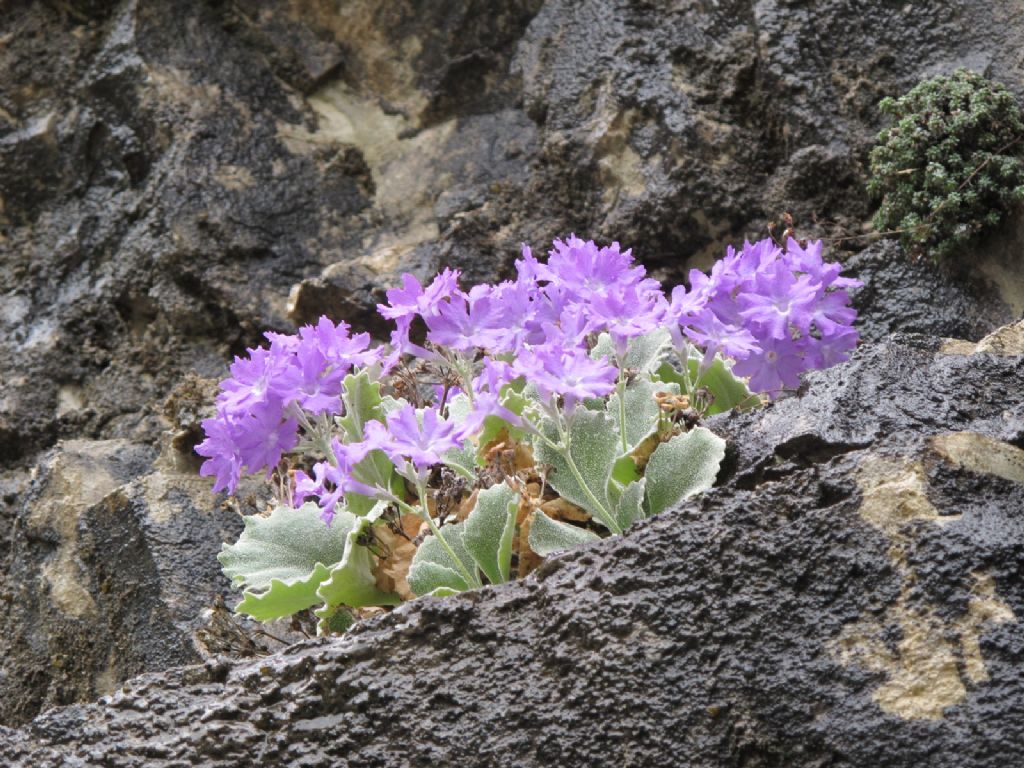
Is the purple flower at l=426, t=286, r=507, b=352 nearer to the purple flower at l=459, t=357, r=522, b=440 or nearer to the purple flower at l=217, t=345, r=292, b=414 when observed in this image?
the purple flower at l=459, t=357, r=522, b=440

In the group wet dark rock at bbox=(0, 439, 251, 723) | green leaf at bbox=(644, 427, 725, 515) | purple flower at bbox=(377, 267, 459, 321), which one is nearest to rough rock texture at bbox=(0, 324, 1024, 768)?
green leaf at bbox=(644, 427, 725, 515)

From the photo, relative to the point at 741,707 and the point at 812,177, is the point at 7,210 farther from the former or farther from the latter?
the point at 741,707

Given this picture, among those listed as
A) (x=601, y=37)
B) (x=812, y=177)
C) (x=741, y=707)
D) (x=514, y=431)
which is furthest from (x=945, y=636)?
(x=601, y=37)

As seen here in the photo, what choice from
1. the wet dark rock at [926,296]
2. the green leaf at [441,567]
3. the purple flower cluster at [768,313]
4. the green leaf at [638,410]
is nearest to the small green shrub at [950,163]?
the wet dark rock at [926,296]

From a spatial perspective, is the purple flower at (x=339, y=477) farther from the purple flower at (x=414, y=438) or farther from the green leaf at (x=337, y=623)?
the green leaf at (x=337, y=623)

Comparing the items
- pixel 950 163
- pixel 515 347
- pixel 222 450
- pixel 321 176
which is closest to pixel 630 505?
pixel 515 347
